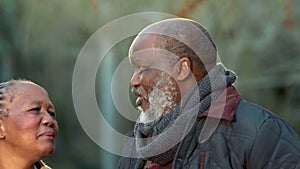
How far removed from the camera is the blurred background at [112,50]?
11391 millimetres

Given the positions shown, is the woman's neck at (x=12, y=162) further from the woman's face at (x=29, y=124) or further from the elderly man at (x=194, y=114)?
the elderly man at (x=194, y=114)

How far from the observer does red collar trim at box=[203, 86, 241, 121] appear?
2.82 metres

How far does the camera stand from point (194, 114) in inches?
112

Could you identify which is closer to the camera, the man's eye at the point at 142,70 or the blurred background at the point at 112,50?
the man's eye at the point at 142,70

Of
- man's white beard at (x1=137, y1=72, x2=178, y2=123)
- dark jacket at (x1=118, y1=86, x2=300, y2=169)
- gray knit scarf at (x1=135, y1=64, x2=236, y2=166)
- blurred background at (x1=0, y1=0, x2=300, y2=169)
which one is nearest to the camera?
dark jacket at (x1=118, y1=86, x2=300, y2=169)

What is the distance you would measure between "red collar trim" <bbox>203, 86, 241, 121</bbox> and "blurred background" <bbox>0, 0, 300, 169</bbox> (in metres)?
4.99

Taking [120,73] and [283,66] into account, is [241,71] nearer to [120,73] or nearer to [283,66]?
[283,66]

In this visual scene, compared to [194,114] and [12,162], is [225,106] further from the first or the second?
[12,162]

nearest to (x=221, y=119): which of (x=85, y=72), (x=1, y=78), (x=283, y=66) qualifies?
(x=283, y=66)

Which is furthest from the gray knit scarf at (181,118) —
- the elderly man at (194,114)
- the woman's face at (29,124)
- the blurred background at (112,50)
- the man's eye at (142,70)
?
the blurred background at (112,50)

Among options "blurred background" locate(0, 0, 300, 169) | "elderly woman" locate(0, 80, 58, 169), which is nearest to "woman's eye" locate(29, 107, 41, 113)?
"elderly woman" locate(0, 80, 58, 169)

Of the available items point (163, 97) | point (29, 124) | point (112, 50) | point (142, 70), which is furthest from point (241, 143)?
point (112, 50)

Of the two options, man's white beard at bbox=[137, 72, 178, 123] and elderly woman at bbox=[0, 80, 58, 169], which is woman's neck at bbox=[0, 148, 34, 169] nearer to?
elderly woman at bbox=[0, 80, 58, 169]

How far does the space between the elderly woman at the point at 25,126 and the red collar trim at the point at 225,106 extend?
659 millimetres
